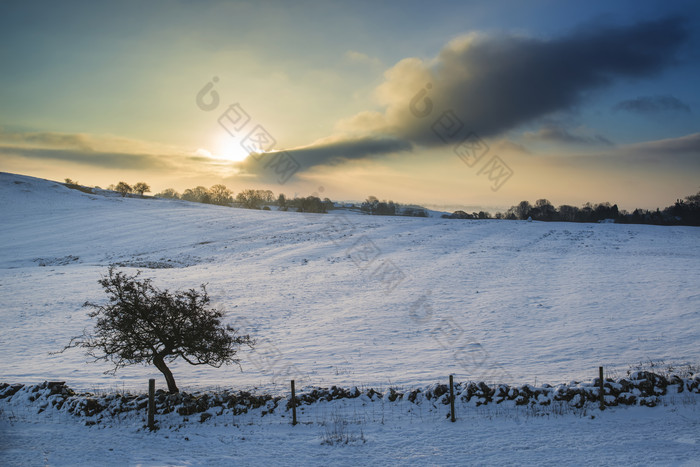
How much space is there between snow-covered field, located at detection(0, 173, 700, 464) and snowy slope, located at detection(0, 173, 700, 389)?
166 mm

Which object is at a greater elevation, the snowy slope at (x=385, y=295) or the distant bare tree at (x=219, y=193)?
the distant bare tree at (x=219, y=193)

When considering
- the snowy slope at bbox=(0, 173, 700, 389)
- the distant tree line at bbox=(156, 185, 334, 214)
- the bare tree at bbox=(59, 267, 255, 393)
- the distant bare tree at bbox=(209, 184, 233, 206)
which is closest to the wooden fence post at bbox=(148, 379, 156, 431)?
the bare tree at bbox=(59, 267, 255, 393)

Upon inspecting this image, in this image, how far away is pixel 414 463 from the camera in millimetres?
10258

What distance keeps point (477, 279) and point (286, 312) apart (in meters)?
16.8

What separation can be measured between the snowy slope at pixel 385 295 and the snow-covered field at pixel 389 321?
166 mm

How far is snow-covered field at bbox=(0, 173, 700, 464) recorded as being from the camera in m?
11.2

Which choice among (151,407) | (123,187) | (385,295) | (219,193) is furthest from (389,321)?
(219,193)

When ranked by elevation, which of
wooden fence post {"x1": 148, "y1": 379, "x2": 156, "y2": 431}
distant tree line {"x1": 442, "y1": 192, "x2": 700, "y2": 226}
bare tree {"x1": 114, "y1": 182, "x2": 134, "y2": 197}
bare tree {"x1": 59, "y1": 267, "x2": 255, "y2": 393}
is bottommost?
wooden fence post {"x1": 148, "y1": 379, "x2": 156, "y2": 431}

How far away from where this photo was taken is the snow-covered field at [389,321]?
36.6 feet

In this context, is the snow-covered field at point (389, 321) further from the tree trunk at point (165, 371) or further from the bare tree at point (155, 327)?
the bare tree at point (155, 327)

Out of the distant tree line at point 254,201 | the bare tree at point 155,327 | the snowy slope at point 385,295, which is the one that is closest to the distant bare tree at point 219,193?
the distant tree line at point 254,201

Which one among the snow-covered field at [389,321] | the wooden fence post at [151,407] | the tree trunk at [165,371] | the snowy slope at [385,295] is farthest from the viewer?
the snowy slope at [385,295]

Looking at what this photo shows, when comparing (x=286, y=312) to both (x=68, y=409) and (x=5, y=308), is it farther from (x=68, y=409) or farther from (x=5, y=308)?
(x=5, y=308)

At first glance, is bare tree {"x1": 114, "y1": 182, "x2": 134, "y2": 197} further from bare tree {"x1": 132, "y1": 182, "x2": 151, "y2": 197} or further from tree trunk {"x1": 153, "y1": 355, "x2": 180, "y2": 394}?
tree trunk {"x1": 153, "y1": 355, "x2": 180, "y2": 394}
